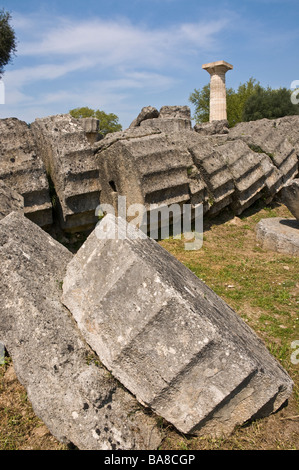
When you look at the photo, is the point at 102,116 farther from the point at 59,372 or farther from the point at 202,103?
the point at 59,372

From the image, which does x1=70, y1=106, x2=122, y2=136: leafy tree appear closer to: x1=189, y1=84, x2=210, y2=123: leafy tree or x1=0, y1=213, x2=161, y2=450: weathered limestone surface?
x1=189, y1=84, x2=210, y2=123: leafy tree

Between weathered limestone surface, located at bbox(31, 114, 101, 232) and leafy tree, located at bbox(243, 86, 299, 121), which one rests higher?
leafy tree, located at bbox(243, 86, 299, 121)

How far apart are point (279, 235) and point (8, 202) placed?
3.73 m

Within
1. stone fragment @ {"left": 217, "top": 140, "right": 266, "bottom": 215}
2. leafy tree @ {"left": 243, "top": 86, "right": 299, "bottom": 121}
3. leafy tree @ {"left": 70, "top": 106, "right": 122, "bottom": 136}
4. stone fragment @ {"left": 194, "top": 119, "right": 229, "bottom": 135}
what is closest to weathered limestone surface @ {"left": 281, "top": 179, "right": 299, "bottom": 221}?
stone fragment @ {"left": 217, "top": 140, "right": 266, "bottom": 215}

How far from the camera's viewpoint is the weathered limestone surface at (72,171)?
437cm

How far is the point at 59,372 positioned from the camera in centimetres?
214

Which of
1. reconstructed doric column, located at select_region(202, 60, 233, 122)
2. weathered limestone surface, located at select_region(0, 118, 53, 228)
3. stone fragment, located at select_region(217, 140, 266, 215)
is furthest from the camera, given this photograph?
reconstructed doric column, located at select_region(202, 60, 233, 122)

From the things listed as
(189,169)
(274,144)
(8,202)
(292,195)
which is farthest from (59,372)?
(274,144)

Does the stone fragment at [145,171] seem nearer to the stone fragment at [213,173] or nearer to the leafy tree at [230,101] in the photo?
the stone fragment at [213,173]

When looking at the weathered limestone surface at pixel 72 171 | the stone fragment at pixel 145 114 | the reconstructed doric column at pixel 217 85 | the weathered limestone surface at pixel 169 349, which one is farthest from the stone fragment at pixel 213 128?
the weathered limestone surface at pixel 169 349

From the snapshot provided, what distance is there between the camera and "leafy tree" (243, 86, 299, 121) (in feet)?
78.9

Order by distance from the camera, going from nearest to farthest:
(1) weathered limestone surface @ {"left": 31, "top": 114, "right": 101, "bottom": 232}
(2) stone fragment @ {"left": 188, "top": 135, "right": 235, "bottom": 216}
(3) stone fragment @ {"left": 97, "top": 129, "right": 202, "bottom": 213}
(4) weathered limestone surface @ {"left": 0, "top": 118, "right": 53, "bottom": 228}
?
(4) weathered limestone surface @ {"left": 0, "top": 118, "right": 53, "bottom": 228} < (1) weathered limestone surface @ {"left": 31, "top": 114, "right": 101, "bottom": 232} < (3) stone fragment @ {"left": 97, "top": 129, "right": 202, "bottom": 213} < (2) stone fragment @ {"left": 188, "top": 135, "right": 235, "bottom": 216}

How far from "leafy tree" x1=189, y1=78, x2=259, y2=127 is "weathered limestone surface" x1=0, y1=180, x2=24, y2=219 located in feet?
95.5
